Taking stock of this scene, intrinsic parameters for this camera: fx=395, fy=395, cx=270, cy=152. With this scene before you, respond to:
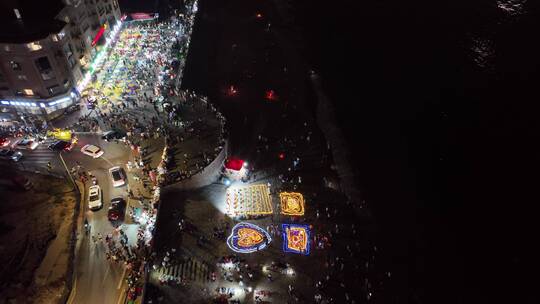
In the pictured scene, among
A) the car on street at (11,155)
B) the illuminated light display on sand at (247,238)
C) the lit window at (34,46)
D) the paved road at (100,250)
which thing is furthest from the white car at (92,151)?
the illuminated light display on sand at (247,238)

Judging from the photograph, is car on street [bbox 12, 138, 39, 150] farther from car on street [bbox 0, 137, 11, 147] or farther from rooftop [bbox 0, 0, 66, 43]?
rooftop [bbox 0, 0, 66, 43]

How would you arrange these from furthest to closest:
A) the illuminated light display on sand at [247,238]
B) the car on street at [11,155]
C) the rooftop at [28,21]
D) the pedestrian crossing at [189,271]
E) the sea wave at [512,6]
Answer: the sea wave at [512,6] → the rooftop at [28,21] → the car on street at [11,155] → the illuminated light display on sand at [247,238] → the pedestrian crossing at [189,271]

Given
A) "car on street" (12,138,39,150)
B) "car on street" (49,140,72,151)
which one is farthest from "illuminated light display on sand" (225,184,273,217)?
"car on street" (12,138,39,150)

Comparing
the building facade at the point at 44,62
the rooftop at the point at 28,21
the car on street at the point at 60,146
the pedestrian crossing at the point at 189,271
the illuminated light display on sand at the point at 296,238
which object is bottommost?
the pedestrian crossing at the point at 189,271

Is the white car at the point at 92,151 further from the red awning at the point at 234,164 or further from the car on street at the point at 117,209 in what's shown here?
the red awning at the point at 234,164

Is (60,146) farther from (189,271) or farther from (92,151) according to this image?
(189,271)

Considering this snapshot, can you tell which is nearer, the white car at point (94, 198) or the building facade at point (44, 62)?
the white car at point (94, 198)

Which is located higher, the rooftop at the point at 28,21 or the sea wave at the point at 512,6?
the rooftop at the point at 28,21

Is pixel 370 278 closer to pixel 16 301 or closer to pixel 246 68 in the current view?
pixel 16 301
